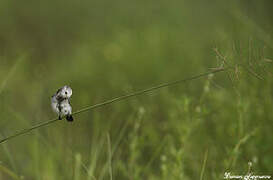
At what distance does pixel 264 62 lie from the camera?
1.58 meters

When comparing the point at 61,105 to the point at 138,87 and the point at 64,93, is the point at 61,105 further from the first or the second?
the point at 138,87

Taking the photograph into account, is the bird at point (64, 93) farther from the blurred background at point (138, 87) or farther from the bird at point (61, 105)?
the blurred background at point (138, 87)

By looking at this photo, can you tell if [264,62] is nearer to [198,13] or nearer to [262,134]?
[262,134]

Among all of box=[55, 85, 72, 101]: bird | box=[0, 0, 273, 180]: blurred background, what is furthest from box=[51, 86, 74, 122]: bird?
box=[0, 0, 273, 180]: blurred background

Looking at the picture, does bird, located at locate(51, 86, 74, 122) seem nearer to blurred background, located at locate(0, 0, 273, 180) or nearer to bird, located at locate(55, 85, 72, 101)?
bird, located at locate(55, 85, 72, 101)

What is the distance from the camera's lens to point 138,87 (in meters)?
Result: 4.32

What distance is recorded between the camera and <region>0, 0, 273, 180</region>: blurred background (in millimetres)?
2352

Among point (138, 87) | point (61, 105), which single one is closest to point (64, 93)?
point (61, 105)

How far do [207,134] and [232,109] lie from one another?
23 cm

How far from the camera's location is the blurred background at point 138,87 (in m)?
2.35

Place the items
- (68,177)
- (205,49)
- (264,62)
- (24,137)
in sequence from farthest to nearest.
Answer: (205,49), (24,137), (68,177), (264,62)

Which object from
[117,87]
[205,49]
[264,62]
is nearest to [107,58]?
[117,87]

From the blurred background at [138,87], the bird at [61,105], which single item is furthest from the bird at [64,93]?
the blurred background at [138,87]

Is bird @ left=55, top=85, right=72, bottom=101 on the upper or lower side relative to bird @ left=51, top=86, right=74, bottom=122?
upper
